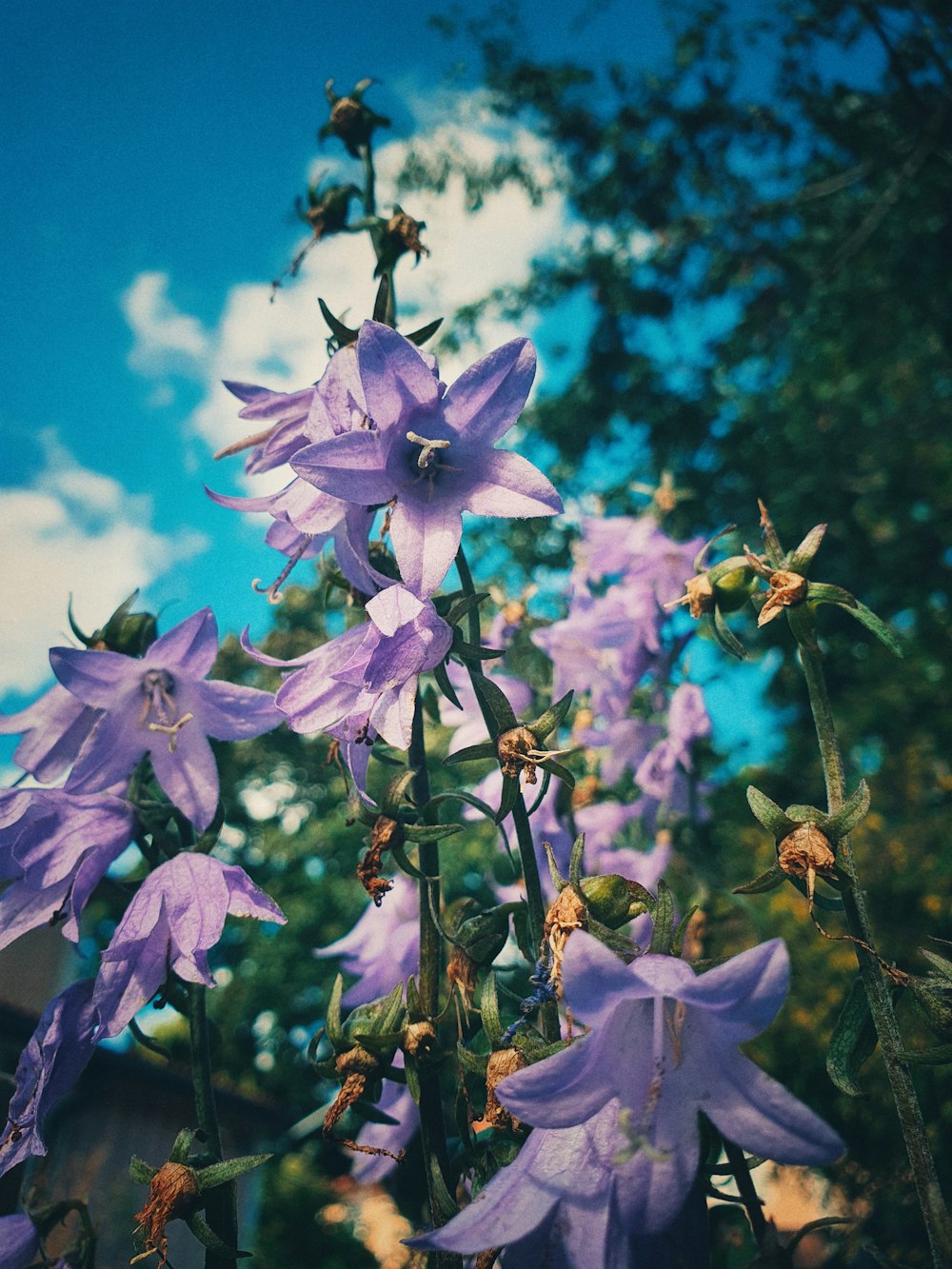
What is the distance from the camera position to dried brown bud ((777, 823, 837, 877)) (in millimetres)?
724

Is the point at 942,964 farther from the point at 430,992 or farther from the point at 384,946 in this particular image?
the point at 384,946

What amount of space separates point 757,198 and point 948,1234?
752 centimetres

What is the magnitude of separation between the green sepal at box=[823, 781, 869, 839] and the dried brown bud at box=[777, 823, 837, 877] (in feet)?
0.03

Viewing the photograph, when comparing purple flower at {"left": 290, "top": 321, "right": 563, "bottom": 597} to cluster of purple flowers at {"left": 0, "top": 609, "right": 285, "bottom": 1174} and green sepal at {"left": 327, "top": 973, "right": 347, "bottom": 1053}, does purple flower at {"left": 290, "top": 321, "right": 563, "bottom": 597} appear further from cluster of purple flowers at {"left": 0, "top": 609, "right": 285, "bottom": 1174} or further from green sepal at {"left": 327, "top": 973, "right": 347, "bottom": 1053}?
green sepal at {"left": 327, "top": 973, "right": 347, "bottom": 1053}

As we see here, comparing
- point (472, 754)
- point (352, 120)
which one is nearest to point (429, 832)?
point (472, 754)

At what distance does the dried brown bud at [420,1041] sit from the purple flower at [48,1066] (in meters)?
0.37

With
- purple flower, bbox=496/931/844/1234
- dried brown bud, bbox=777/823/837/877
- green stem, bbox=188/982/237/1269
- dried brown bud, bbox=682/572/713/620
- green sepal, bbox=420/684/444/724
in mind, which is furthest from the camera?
green sepal, bbox=420/684/444/724

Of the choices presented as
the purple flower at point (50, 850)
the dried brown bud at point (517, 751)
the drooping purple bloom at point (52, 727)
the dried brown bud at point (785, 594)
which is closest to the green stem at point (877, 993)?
the dried brown bud at point (785, 594)

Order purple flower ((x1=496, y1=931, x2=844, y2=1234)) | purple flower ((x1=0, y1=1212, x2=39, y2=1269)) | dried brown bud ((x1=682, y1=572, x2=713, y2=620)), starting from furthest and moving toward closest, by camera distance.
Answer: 1. dried brown bud ((x1=682, y1=572, x2=713, y2=620))
2. purple flower ((x1=0, y1=1212, x2=39, y2=1269))
3. purple flower ((x1=496, y1=931, x2=844, y2=1234))

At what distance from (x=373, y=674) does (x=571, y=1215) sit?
1.53ft

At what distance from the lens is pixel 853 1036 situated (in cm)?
78

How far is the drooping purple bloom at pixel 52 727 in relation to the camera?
1095mm

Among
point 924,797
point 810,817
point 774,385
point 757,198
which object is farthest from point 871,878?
point 810,817

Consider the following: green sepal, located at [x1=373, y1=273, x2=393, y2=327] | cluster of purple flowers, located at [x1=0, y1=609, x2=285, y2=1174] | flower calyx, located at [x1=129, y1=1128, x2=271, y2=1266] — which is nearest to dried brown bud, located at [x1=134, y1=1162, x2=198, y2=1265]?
flower calyx, located at [x1=129, y1=1128, x2=271, y2=1266]
